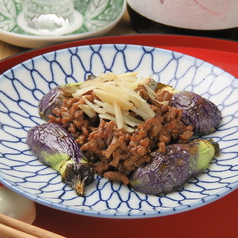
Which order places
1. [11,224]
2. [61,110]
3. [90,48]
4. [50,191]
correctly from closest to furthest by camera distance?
[11,224] < [50,191] < [61,110] < [90,48]

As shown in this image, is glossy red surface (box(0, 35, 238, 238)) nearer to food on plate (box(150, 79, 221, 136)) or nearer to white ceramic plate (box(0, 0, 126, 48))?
food on plate (box(150, 79, 221, 136))

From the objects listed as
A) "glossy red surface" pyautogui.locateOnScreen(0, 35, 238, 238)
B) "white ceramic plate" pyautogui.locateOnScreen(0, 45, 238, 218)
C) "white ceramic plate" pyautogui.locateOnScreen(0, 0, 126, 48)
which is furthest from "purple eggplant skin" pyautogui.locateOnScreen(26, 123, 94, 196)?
"white ceramic plate" pyautogui.locateOnScreen(0, 0, 126, 48)

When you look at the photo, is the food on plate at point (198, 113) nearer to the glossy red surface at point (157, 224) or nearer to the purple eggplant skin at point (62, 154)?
the glossy red surface at point (157, 224)

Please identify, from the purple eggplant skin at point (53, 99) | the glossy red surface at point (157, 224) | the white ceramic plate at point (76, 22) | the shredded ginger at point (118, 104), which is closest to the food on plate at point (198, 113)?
the shredded ginger at point (118, 104)

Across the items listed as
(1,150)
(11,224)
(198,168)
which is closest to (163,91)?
(198,168)

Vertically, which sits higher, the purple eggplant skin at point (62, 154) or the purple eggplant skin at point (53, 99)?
the purple eggplant skin at point (53, 99)

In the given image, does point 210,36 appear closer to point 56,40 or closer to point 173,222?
point 56,40

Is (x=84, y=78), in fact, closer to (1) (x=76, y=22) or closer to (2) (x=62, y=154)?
(2) (x=62, y=154)
